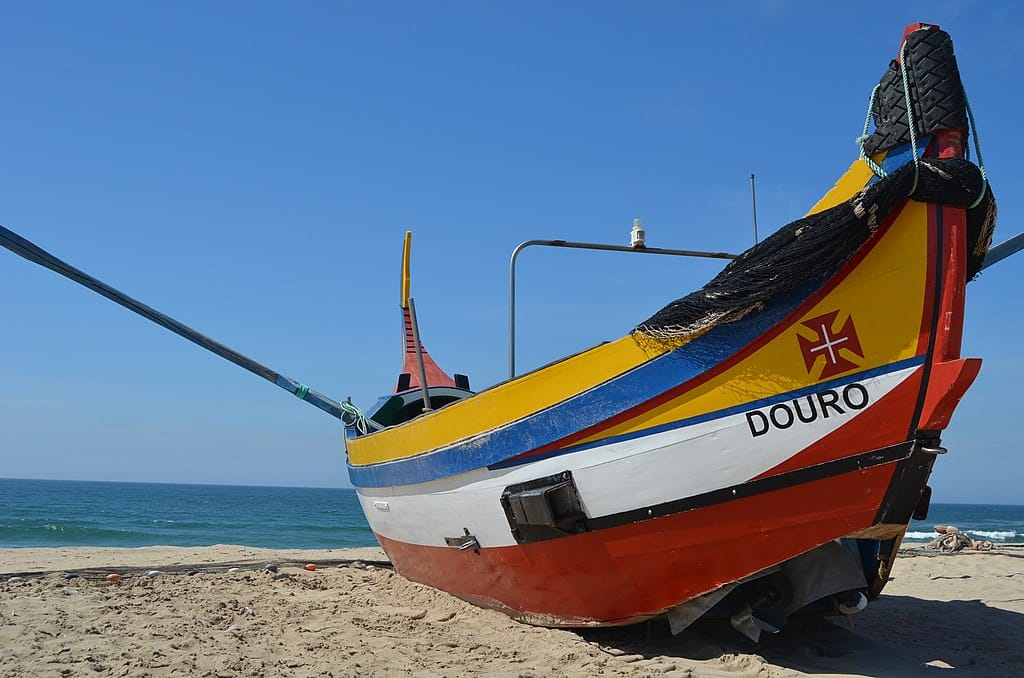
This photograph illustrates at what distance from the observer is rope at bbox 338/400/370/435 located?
26.8ft

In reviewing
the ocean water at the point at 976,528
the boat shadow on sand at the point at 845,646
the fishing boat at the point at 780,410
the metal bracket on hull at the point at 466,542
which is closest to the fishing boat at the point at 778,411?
the fishing boat at the point at 780,410

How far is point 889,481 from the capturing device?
390cm

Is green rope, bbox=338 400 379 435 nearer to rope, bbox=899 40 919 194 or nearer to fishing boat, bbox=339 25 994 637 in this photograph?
fishing boat, bbox=339 25 994 637

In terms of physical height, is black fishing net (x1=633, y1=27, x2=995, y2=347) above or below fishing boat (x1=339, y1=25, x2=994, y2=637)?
above

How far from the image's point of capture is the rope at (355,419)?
817 centimetres

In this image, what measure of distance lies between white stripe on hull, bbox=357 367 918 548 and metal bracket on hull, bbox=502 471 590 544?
0.16 ft

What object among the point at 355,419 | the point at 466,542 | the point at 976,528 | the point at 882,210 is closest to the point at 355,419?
the point at 355,419

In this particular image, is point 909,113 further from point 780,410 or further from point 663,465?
point 663,465

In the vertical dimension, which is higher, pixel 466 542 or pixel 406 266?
pixel 406 266

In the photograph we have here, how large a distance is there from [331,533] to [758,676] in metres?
27.2

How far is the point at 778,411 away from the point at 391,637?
3.08 m

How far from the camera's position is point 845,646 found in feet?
16.7

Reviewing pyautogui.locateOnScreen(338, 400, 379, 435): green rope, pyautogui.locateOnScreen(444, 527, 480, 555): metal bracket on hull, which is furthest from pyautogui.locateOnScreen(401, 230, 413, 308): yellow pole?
pyautogui.locateOnScreen(444, 527, 480, 555): metal bracket on hull

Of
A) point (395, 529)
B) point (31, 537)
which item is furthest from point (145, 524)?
point (395, 529)
